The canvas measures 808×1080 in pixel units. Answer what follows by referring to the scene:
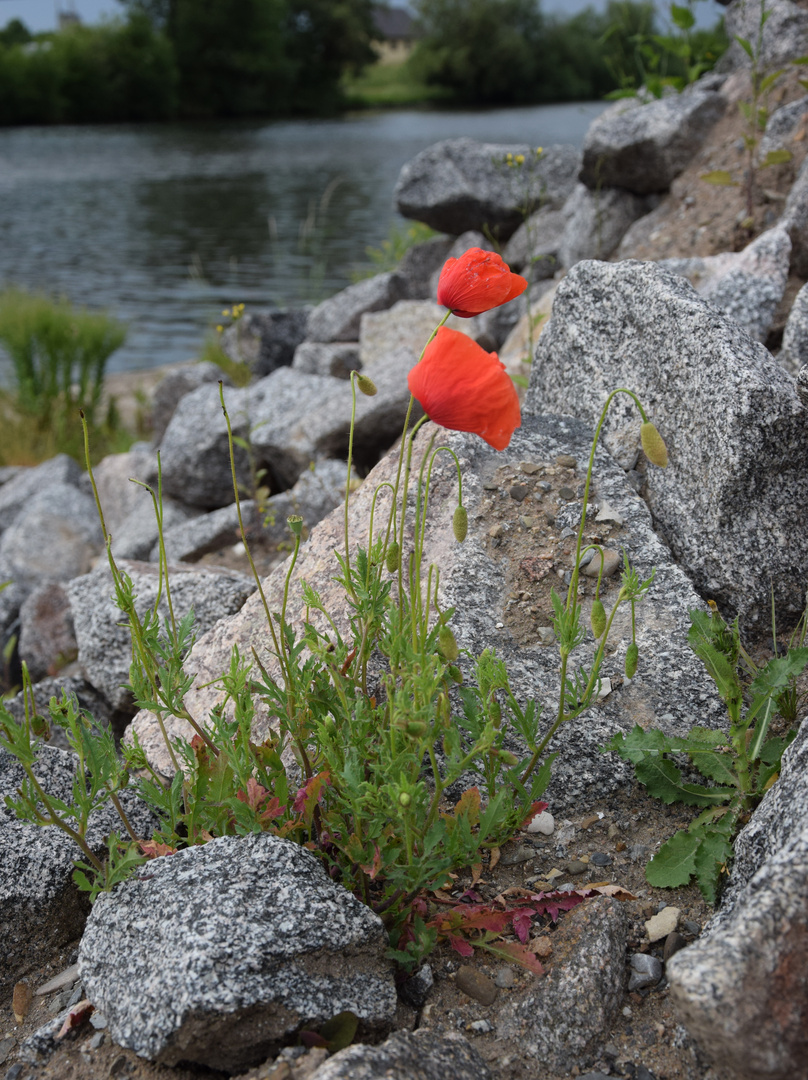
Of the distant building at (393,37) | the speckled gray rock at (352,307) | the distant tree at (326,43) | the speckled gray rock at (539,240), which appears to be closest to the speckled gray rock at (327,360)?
the speckled gray rock at (352,307)

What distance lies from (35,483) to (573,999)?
5681 millimetres

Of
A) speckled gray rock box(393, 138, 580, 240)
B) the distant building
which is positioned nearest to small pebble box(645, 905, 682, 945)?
speckled gray rock box(393, 138, 580, 240)

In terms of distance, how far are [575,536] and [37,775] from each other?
4.92ft

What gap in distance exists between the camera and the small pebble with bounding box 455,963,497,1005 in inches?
62.7

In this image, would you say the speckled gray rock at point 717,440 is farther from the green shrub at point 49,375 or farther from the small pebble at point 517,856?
the green shrub at point 49,375

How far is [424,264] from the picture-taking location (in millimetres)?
7230

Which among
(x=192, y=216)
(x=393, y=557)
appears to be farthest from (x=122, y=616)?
(x=192, y=216)

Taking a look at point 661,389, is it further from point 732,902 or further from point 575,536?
point 732,902

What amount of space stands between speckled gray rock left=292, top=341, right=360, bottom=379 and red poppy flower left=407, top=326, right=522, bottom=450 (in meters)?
4.36

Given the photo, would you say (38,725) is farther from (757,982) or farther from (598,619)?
(757,982)

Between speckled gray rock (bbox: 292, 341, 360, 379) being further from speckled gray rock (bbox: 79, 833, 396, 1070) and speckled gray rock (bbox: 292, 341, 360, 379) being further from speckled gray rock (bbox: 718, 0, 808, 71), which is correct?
speckled gray rock (bbox: 79, 833, 396, 1070)

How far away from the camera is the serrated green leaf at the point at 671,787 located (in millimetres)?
A: 1880

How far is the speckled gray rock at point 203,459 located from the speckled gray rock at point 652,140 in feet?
8.47

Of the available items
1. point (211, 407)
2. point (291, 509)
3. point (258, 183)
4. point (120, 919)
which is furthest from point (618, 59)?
point (258, 183)
